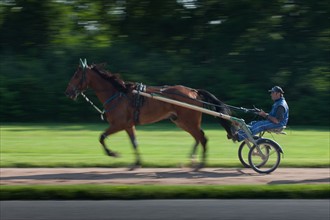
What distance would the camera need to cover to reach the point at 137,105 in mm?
13828

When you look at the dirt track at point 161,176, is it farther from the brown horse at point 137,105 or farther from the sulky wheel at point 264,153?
the brown horse at point 137,105

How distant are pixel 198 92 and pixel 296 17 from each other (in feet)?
63.7

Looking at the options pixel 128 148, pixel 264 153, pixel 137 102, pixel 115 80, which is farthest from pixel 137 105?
pixel 128 148

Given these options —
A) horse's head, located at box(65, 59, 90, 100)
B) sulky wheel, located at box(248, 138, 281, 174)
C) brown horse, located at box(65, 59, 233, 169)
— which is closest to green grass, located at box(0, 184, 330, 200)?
sulky wheel, located at box(248, 138, 281, 174)

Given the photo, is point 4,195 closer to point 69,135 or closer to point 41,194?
point 41,194

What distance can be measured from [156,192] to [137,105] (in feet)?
12.8

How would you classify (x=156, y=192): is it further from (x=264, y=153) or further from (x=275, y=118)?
(x=275, y=118)

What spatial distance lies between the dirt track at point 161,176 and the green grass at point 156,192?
4.87 feet

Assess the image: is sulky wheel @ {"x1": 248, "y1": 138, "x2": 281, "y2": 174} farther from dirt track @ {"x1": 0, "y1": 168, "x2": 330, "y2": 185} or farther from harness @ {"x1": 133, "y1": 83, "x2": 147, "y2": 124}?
harness @ {"x1": 133, "y1": 83, "x2": 147, "y2": 124}

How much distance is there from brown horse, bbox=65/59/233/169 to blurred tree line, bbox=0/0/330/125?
46.4 feet

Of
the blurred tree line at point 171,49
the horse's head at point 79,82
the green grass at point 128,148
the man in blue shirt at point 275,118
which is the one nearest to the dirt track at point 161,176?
the green grass at point 128,148

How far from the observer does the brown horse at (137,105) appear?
13.8 metres

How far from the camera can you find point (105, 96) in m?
14.0

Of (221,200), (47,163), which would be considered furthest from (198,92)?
(221,200)
